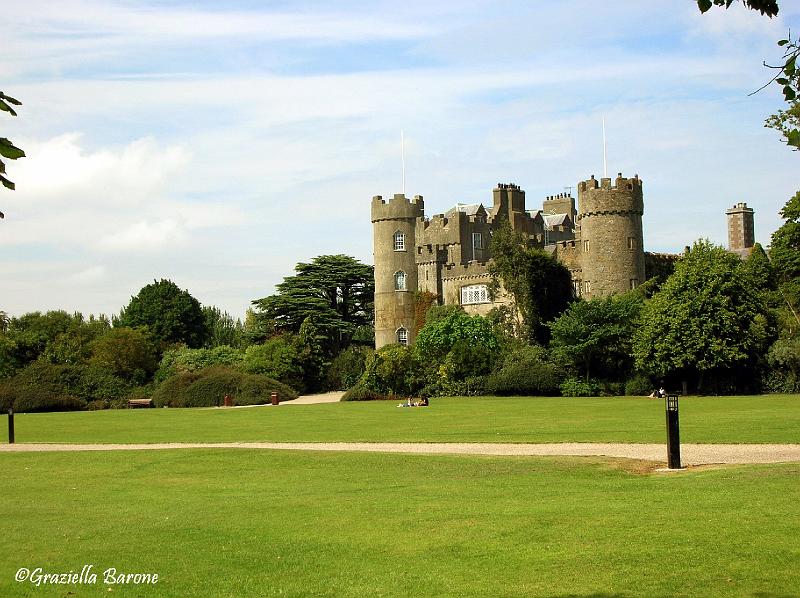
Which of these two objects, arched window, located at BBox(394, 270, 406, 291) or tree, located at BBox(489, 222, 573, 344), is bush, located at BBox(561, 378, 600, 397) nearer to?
tree, located at BBox(489, 222, 573, 344)

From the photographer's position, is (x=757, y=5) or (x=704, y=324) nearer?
(x=757, y=5)

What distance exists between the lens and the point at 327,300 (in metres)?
78.4

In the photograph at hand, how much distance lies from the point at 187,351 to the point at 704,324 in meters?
35.9

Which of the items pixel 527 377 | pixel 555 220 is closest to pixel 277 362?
pixel 527 377

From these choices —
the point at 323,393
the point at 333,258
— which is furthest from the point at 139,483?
the point at 333,258

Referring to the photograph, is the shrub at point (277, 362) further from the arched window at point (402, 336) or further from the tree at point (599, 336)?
the tree at point (599, 336)

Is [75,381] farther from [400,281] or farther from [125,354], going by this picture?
[400,281]

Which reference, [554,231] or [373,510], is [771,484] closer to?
[373,510]

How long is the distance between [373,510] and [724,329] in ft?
125

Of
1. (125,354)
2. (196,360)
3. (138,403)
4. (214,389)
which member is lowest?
(138,403)

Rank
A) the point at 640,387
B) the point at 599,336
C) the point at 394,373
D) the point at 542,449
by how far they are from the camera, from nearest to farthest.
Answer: the point at 542,449, the point at 640,387, the point at 599,336, the point at 394,373

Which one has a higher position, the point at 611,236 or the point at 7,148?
the point at 611,236

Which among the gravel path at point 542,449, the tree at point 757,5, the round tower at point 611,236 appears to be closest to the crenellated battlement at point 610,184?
the round tower at point 611,236

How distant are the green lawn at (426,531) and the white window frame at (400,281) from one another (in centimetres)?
4963
